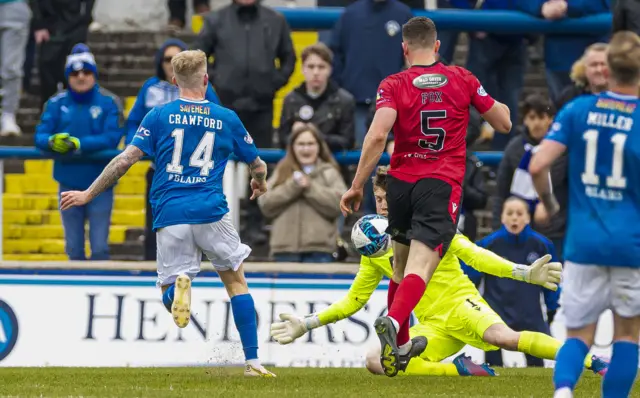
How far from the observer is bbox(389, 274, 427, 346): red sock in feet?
31.0

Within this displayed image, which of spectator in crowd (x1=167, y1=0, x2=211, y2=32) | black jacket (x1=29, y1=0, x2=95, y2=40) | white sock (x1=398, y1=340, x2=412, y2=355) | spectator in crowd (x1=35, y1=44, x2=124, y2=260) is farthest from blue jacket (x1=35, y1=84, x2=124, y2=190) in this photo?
spectator in crowd (x1=167, y1=0, x2=211, y2=32)

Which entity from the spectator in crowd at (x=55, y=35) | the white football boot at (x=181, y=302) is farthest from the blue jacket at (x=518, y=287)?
the spectator in crowd at (x=55, y=35)

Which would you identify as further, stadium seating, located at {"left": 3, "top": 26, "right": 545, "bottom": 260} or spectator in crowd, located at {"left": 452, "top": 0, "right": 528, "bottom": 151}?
stadium seating, located at {"left": 3, "top": 26, "right": 545, "bottom": 260}

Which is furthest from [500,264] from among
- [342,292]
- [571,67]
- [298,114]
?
[571,67]

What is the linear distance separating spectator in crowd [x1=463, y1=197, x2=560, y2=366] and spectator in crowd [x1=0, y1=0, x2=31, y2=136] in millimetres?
6056

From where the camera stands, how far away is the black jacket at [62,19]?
17234 millimetres

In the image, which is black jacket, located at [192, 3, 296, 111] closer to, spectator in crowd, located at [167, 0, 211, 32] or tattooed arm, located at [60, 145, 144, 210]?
tattooed arm, located at [60, 145, 144, 210]

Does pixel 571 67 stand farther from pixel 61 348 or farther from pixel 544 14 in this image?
pixel 61 348

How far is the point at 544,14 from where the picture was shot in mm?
15602

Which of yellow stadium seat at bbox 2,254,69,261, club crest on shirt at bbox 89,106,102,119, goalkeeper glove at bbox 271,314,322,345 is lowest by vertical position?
yellow stadium seat at bbox 2,254,69,261

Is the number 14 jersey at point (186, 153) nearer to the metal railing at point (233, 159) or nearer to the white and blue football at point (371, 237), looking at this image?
the white and blue football at point (371, 237)

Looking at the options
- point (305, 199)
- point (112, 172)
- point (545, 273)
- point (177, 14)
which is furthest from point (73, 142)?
point (177, 14)

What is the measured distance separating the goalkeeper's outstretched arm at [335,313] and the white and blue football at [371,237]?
0.46 metres

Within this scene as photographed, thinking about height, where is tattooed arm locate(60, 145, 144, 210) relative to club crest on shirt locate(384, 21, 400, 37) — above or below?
below
